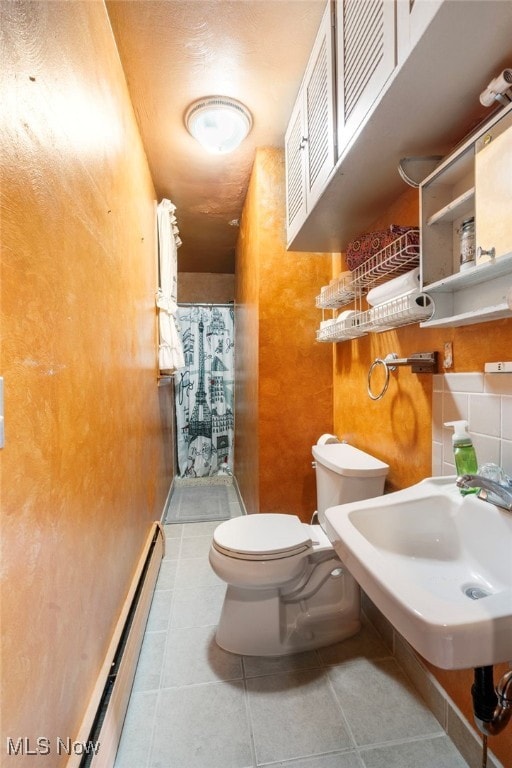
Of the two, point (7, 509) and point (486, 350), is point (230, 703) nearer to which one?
point (7, 509)

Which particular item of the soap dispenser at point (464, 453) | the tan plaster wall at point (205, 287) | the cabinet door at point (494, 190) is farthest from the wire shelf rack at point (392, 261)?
the tan plaster wall at point (205, 287)

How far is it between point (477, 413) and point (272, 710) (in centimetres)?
116

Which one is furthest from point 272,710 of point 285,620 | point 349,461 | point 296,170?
point 296,170

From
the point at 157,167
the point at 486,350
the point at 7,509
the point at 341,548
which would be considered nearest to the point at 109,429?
the point at 7,509

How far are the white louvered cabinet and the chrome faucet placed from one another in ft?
3.46

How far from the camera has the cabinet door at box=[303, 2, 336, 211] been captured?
1211mm

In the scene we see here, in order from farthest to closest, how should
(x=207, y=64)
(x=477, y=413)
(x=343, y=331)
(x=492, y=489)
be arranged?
(x=343, y=331) < (x=207, y=64) < (x=477, y=413) < (x=492, y=489)

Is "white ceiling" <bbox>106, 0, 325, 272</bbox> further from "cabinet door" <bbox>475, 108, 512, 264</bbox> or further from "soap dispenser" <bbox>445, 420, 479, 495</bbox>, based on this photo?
"soap dispenser" <bbox>445, 420, 479, 495</bbox>

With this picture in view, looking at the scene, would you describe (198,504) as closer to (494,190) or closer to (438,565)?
(438,565)

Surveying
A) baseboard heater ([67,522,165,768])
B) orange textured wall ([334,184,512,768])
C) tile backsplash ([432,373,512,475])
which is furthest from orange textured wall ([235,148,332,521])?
tile backsplash ([432,373,512,475])

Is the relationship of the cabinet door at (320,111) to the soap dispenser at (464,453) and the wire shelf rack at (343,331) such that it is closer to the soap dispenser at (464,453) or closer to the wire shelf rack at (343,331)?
the wire shelf rack at (343,331)

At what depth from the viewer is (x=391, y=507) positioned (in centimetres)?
99

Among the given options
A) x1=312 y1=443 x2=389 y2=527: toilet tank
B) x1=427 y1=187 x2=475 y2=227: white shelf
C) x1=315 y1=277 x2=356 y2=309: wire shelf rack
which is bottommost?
x1=312 y1=443 x2=389 y2=527: toilet tank

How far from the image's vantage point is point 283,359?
2.12 meters
